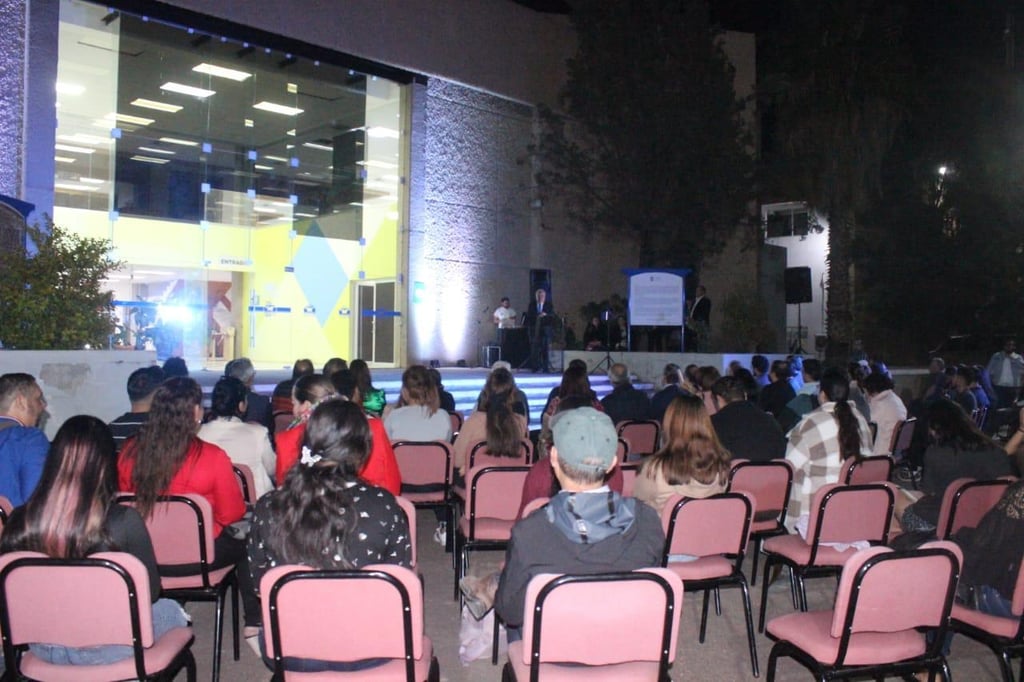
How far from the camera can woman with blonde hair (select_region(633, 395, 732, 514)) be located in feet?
12.5

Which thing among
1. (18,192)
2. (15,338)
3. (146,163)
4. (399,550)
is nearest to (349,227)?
(146,163)

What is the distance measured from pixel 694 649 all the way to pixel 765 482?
105 centimetres

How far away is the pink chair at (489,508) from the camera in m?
4.34

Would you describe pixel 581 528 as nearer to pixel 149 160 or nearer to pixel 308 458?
pixel 308 458

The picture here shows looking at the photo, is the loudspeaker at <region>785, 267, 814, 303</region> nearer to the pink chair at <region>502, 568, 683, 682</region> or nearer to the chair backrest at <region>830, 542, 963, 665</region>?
the chair backrest at <region>830, 542, 963, 665</region>

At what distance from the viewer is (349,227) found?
15672 millimetres

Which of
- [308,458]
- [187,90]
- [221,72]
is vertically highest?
[221,72]

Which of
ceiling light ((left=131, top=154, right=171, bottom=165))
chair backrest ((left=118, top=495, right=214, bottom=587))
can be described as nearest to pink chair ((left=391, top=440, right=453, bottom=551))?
chair backrest ((left=118, top=495, right=214, bottom=587))

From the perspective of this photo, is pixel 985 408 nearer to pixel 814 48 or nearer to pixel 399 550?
pixel 399 550

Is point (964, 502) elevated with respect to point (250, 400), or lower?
lower

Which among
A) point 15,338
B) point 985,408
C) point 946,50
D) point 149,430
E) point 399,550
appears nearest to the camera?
point 399,550

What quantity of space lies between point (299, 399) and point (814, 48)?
17.4m

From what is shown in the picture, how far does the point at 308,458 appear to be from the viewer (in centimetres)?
260

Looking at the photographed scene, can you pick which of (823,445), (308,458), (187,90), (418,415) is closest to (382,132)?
(187,90)
